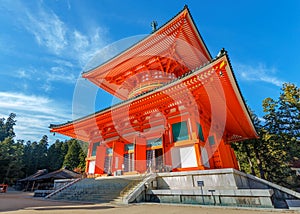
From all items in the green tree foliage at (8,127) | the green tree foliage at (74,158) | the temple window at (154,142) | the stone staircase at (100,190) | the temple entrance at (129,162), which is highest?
the green tree foliage at (8,127)

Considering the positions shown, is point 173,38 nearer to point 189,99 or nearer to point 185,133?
point 189,99

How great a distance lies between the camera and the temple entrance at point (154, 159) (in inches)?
355

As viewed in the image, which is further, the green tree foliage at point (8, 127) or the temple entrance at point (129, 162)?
the green tree foliage at point (8, 127)

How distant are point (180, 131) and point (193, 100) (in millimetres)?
1752

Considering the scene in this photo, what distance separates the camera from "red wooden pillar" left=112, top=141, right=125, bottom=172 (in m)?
10.5

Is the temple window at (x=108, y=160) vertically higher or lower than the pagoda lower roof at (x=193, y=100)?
lower

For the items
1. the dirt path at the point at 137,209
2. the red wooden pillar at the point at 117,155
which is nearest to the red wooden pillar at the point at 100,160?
the red wooden pillar at the point at 117,155

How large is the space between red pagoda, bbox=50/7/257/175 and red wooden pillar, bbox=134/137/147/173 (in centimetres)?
3

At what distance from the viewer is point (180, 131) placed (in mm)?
8734

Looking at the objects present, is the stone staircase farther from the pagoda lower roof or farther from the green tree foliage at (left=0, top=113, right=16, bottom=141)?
the green tree foliage at (left=0, top=113, right=16, bottom=141)

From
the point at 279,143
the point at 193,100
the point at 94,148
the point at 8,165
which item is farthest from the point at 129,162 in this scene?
the point at 8,165

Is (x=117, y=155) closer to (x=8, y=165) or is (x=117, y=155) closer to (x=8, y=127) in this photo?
(x=8, y=165)

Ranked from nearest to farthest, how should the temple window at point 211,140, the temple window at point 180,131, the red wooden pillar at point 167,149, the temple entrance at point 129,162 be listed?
the temple window at point 180,131 < the red wooden pillar at point 167,149 < the temple entrance at point 129,162 < the temple window at point 211,140

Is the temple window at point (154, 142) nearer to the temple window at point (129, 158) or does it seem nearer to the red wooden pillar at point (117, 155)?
the temple window at point (129, 158)
